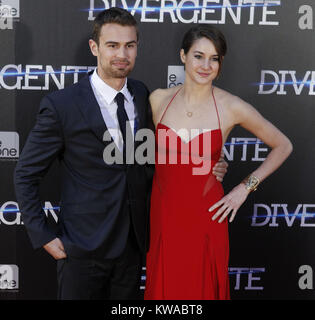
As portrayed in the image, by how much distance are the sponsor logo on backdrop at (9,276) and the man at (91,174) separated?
93 cm

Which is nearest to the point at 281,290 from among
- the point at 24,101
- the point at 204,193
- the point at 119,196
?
the point at 204,193

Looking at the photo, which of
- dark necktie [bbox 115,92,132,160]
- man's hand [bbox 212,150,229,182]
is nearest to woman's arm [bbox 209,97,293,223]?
man's hand [bbox 212,150,229,182]

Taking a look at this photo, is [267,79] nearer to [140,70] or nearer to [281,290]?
[140,70]

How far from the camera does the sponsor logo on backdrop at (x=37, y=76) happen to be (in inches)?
106

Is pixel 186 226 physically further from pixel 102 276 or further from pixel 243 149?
pixel 243 149

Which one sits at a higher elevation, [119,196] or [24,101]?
[24,101]

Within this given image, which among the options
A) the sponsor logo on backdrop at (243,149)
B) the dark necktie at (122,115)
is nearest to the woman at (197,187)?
the dark necktie at (122,115)

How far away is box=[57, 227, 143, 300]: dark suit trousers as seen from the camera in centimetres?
201

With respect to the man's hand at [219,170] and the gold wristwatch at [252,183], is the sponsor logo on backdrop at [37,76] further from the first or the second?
the gold wristwatch at [252,183]

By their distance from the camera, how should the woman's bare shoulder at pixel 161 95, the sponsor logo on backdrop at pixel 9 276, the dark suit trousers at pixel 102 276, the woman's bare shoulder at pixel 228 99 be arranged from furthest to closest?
the sponsor logo on backdrop at pixel 9 276, the woman's bare shoulder at pixel 161 95, the woman's bare shoulder at pixel 228 99, the dark suit trousers at pixel 102 276

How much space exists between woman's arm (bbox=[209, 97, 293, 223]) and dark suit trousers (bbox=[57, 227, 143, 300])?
0.44 metres

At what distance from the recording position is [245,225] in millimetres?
2943

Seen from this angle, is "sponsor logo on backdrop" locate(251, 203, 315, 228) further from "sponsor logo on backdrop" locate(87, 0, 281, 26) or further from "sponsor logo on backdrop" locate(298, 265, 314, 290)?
"sponsor logo on backdrop" locate(87, 0, 281, 26)
